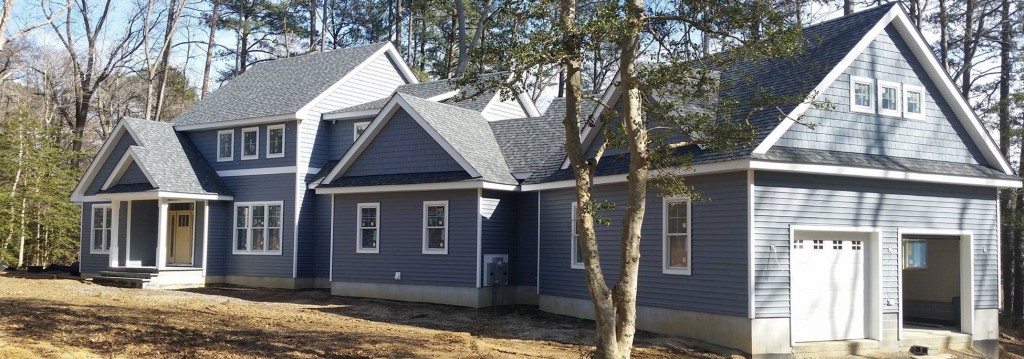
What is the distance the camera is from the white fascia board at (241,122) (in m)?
25.7

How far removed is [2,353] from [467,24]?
102 feet

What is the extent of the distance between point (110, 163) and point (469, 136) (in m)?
12.8

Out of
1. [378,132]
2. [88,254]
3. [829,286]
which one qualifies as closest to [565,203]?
[378,132]

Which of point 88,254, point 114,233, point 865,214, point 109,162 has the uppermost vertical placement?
point 109,162

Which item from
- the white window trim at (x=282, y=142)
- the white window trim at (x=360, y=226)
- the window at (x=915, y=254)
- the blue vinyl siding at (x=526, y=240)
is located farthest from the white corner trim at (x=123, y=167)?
the window at (x=915, y=254)

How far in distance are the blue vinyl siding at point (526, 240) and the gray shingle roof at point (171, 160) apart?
10303 millimetres

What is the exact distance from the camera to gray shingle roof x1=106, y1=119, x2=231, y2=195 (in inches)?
1021

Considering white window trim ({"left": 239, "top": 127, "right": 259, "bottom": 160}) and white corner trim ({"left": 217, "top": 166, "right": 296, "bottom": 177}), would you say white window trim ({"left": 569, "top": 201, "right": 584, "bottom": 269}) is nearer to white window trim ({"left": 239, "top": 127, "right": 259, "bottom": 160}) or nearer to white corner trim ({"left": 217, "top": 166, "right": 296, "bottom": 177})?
white corner trim ({"left": 217, "top": 166, "right": 296, "bottom": 177})

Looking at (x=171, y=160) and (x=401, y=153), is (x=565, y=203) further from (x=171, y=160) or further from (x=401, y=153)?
(x=171, y=160)

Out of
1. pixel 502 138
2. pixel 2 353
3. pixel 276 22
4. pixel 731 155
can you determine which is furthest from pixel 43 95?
pixel 731 155

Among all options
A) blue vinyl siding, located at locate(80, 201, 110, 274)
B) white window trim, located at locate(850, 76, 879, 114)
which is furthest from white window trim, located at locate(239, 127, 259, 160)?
white window trim, located at locate(850, 76, 879, 114)

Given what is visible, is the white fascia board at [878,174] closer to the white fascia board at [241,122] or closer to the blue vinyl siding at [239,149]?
the white fascia board at [241,122]

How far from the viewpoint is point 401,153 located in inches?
874

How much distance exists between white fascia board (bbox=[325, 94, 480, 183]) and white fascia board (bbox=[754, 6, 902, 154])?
754 centimetres
